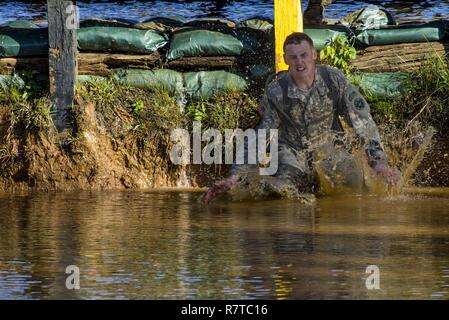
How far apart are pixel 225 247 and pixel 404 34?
4864mm

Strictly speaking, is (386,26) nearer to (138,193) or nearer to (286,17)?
(286,17)

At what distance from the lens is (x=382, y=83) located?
497 inches

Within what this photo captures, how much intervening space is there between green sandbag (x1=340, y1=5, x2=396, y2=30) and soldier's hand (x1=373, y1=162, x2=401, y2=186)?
8.75ft

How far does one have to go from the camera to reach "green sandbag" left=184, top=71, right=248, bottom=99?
42.0 ft

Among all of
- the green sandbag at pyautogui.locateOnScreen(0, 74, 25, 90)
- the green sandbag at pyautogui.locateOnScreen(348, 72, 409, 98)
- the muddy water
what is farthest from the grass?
the green sandbag at pyautogui.locateOnScreen(0, 74, 25, 90)

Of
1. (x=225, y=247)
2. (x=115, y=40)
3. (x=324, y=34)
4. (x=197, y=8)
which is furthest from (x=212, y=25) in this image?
(x=197, y=8)

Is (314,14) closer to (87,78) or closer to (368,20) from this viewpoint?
(368,20)

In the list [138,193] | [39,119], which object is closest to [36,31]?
[39,119]

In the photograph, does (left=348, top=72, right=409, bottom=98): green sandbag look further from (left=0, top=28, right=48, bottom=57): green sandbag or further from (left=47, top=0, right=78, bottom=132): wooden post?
(left=0, top=28, right=48, bottom=57): green sandbag

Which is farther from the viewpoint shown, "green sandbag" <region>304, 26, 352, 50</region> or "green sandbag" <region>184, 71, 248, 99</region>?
"green sandbag" <region>304, 26, 352, 50</region>

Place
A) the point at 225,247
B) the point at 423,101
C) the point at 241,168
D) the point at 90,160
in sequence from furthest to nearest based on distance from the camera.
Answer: the point at 90,160 → the point at 423,101 → the point at 241,168 → the point at 225,247

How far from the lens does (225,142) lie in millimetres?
12469

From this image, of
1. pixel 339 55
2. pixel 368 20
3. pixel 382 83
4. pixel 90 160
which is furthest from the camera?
pixel 368 20

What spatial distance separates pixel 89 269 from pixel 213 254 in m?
0.85
